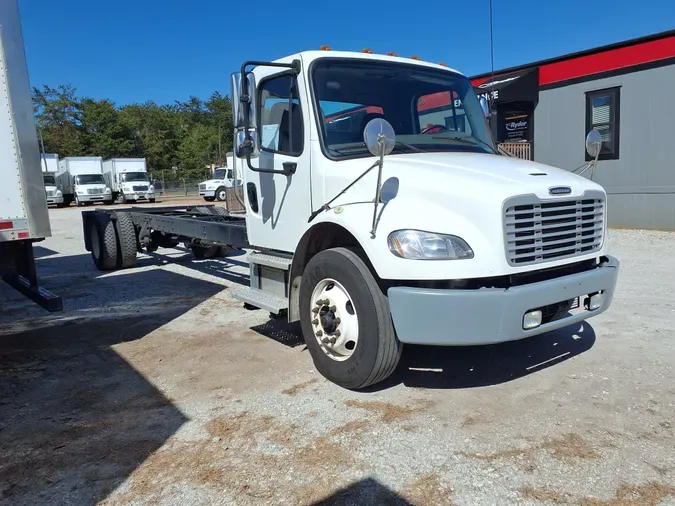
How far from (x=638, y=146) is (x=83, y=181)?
32.1 m

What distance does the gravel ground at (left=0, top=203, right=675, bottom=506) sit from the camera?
285 centimetres

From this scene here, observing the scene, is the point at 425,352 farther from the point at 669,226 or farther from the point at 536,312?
the point at 669,226

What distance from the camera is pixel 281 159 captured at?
4.71 m

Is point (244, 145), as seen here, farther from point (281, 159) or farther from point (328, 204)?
point (328, 204)

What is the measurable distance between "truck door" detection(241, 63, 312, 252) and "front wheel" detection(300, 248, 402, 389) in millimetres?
643

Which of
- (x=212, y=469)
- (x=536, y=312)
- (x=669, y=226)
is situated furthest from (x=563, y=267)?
(x=669, y=226)

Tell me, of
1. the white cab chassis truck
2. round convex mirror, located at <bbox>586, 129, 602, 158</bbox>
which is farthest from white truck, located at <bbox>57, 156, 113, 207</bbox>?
round convex mirror, located at <bbox>586, 129, 602, 158</bbox>

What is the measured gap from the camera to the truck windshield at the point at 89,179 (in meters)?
34.6

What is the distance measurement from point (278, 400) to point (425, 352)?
1518mm

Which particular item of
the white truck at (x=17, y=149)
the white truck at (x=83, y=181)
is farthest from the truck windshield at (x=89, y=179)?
the white truck at (x=17, y=149)

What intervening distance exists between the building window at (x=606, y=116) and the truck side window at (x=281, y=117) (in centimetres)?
1052

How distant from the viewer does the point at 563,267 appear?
3861 mm

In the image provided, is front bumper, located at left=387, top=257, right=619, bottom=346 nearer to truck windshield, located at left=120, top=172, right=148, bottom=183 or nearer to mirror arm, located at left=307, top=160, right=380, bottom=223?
mirror arm, located at left=307, top=160, right=380, bottom=223

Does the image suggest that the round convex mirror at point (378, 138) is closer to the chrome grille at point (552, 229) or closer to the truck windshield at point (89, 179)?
the chrome grille at point (552, 229)
